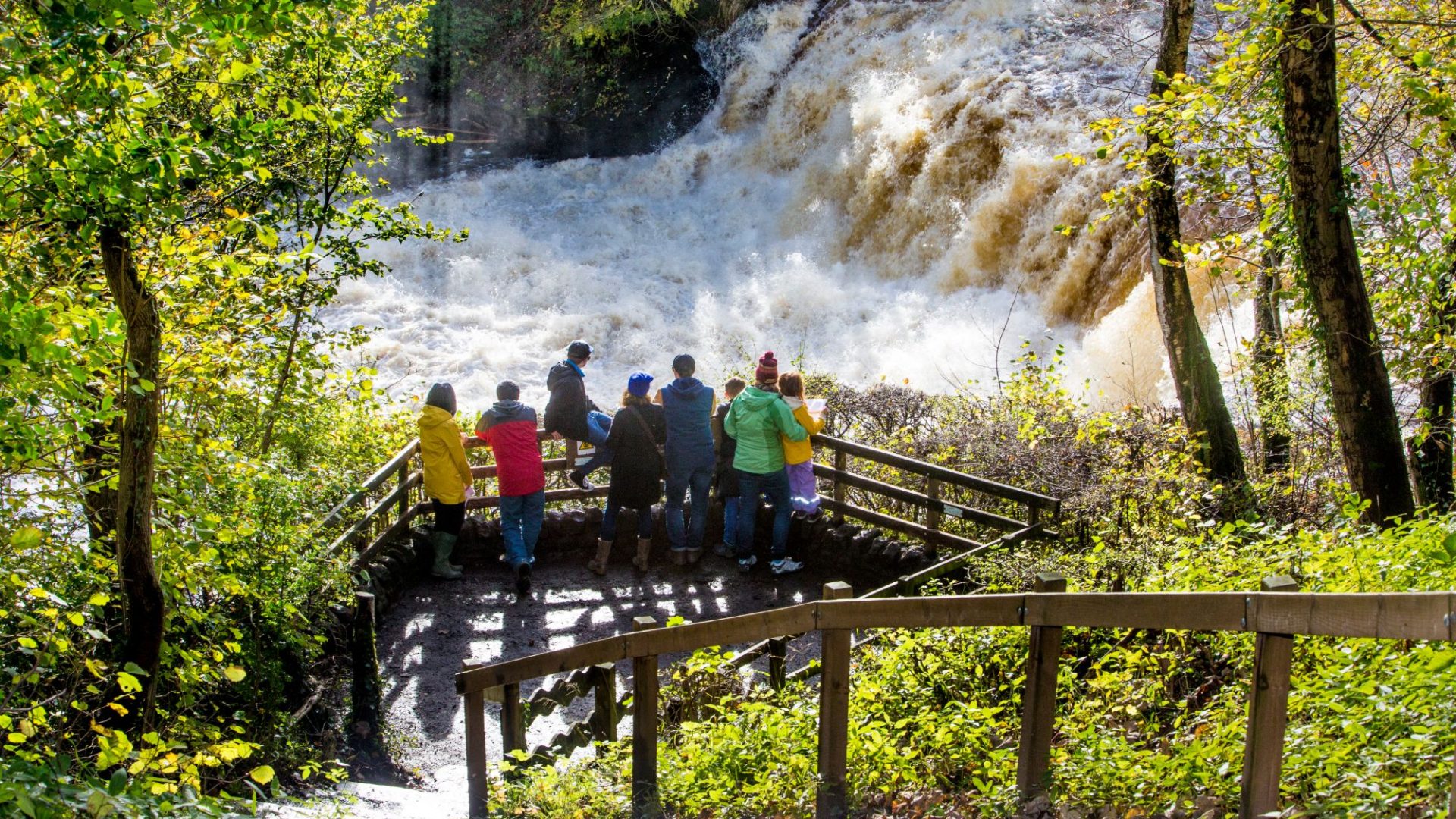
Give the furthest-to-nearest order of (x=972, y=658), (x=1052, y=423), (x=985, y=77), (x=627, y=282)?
(x=627, y=282) → (x=985, y=77) → (x=1052, y=423) → (x=972, y=658)

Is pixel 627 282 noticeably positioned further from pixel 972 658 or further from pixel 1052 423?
pixel 972 658

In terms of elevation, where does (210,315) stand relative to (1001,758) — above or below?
above

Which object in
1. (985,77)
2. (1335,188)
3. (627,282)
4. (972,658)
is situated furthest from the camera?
(627,282)

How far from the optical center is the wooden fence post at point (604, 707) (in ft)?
18.1

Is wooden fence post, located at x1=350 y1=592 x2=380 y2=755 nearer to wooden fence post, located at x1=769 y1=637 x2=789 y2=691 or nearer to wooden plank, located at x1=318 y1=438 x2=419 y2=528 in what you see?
wooden plank, located at x1=318 y1=438 x2=419 y2=528

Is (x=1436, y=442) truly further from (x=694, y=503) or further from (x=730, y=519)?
(x=694, y=503)

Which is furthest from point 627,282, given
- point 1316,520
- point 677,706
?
point 677,706

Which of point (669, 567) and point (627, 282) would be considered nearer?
point (669, 567)

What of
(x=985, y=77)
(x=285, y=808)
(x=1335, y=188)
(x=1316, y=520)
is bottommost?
(x=285, y=808)

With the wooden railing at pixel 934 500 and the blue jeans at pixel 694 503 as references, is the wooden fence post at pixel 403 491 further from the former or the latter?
the wooden railing at pixel 934 500

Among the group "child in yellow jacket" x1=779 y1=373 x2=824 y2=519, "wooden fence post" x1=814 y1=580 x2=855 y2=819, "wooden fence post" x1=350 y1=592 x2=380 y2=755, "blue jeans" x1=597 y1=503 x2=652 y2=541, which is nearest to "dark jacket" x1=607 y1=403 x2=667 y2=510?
"blue jeans" x1=597 y1=503 x2=652 y2=541

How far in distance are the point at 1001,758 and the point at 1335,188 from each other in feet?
13.3

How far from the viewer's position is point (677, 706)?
18.8ft

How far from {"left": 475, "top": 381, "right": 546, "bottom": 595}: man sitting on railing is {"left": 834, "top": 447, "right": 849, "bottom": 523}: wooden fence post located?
7.62 ft
